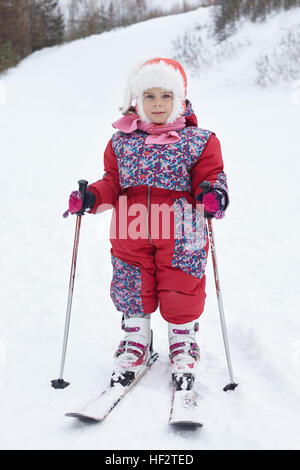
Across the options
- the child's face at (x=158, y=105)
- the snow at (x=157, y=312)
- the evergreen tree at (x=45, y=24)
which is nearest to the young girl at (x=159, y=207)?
the child's face at (x=158, y=105)

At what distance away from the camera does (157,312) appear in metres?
3.26

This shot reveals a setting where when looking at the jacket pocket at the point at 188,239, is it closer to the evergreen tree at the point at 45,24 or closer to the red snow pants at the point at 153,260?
the red snow pants at the point at 153,260

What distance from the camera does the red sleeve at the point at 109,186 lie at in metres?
2.35

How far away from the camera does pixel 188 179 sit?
2.29 meters

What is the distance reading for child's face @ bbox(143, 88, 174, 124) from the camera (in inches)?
90.0

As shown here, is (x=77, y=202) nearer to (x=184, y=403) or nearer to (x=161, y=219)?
(x=161, y=219)

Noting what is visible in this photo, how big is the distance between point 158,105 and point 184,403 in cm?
149

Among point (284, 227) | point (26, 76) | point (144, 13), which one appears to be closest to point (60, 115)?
point (26, 76)

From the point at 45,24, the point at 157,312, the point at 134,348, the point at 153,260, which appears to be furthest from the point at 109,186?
the point at 45,24

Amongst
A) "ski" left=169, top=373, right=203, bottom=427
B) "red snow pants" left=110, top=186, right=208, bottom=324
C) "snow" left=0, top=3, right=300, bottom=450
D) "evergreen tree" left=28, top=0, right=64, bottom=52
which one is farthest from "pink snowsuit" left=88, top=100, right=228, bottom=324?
"evergreen tree" left=28, top=0, right=64, bottom=52

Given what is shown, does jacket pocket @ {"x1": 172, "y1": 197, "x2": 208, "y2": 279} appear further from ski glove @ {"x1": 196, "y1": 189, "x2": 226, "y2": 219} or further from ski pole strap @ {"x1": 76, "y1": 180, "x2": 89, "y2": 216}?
ski pole strap @ {"x1": 76, "y1": 180, "x2": 89, "y2": 216}

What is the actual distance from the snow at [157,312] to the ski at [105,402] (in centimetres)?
4

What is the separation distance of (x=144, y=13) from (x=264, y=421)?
27.1 metres

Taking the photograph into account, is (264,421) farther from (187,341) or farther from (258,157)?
(258,157)
